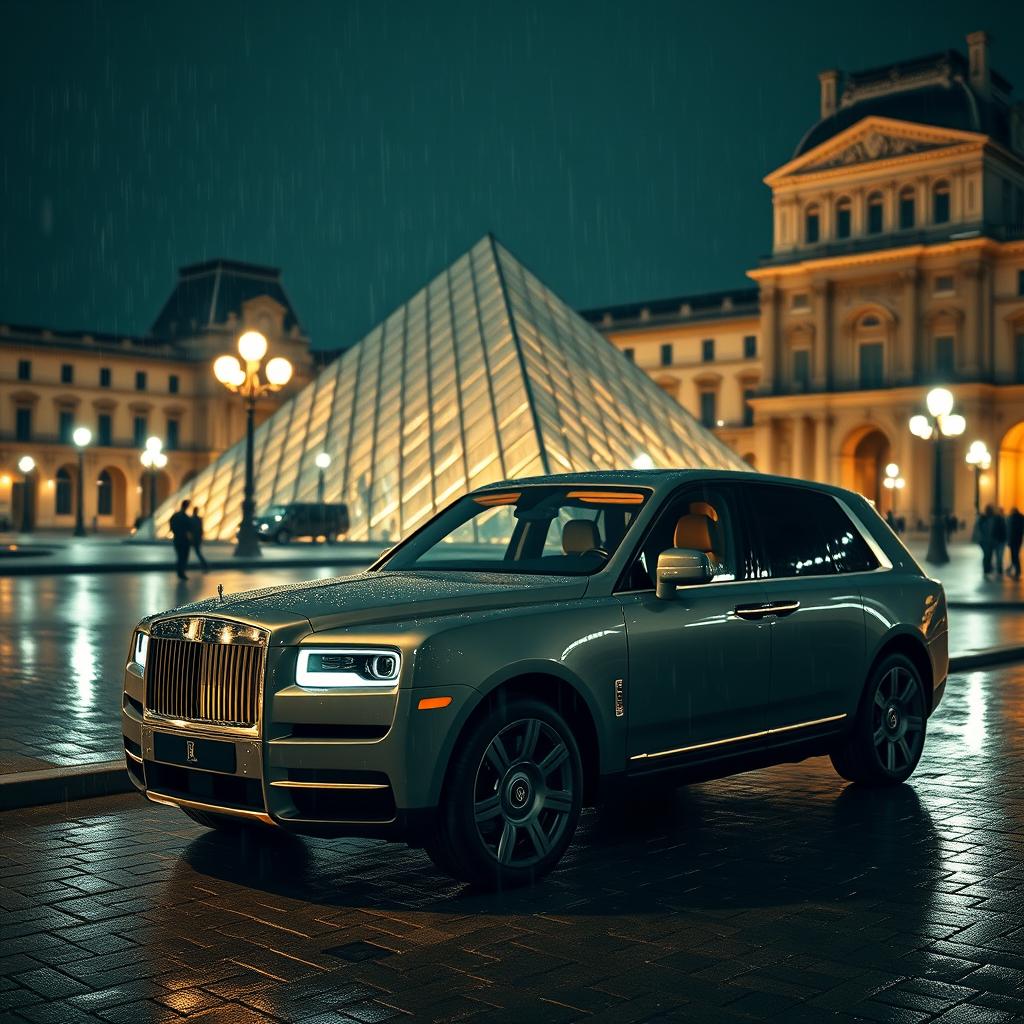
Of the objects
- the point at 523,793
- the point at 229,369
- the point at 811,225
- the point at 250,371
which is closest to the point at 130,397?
the point at 811,225

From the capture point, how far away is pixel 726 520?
264 inches

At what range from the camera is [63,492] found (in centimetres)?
9444

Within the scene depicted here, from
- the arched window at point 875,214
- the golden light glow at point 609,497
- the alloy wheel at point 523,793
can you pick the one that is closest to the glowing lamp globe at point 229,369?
the golden light glow at point 609,497

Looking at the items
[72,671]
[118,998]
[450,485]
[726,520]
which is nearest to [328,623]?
[118,998]

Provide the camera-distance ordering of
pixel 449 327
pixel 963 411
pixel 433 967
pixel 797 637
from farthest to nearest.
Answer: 1. pixel 963 411
2. pixel 449 327
3. pixel 797 637
4. pixel 433 967

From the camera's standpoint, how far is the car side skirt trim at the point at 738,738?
5889 millimetres

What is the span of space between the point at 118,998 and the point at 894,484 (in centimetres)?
7154

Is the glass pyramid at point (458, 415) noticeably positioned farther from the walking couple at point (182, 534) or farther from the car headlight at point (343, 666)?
the car headlight at point (343, 666)

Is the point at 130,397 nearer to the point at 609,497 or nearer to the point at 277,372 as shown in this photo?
the point at 277,372

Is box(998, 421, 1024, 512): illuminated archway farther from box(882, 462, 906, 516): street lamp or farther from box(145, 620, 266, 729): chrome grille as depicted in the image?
box(145, 620, 266, 729): chrome grille

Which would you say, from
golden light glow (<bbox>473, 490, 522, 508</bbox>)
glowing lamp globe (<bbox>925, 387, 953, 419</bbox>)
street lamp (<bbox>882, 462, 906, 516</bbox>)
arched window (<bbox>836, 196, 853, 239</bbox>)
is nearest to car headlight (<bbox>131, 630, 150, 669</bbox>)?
golden light glow (<bbox>473, 490, 522, 508</bbox>)

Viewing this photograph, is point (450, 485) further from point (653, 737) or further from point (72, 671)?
point (653, 737)

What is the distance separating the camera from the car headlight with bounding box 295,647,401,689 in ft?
16.6

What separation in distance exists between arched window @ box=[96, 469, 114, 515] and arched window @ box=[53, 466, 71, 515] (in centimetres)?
269
